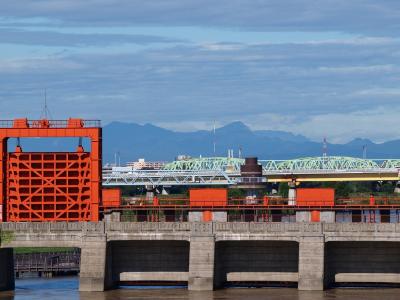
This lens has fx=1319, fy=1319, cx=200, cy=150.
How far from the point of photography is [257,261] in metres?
88.6

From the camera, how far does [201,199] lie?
307 ft

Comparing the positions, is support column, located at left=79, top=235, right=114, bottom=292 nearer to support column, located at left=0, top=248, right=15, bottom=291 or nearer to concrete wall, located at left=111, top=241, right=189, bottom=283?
concrete wall, located at left=111, top=241, right=189, bottom=283

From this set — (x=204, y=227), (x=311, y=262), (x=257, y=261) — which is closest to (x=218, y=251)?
(x=204, y=227)

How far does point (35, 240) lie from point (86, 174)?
20.6ft

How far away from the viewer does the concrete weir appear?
279 feet

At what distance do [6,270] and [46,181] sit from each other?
675cm

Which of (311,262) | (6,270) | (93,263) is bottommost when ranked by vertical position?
(6,270)

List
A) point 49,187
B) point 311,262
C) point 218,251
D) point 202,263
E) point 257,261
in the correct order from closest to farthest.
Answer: point 311,262, point 202,263, point 218,251, point 257,261, point 49,187

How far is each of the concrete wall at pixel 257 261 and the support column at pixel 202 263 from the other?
7.87ft

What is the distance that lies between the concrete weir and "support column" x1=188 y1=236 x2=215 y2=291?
0.05 metres

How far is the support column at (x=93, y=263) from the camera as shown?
8631 cm

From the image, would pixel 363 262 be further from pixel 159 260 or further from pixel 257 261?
pixel 159 260

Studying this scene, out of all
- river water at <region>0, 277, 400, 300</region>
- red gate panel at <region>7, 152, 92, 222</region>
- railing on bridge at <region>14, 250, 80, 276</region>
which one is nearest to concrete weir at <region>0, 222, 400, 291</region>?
river water at <region>0, 277, 400, 300</region>

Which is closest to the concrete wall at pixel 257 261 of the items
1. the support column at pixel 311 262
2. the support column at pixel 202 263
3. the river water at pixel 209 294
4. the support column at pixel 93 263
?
the river water at pixel 209 294
